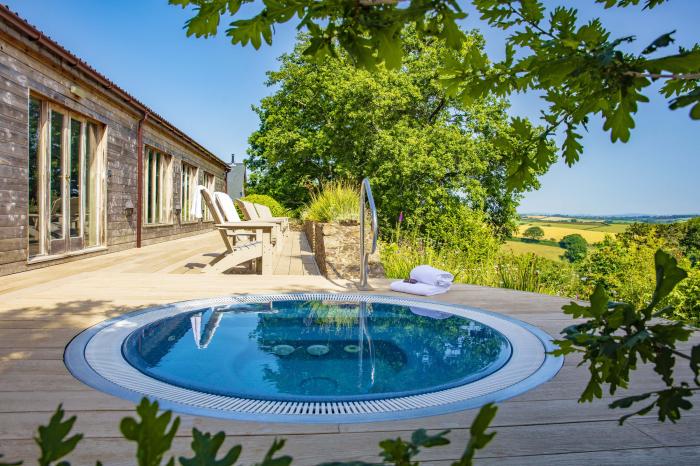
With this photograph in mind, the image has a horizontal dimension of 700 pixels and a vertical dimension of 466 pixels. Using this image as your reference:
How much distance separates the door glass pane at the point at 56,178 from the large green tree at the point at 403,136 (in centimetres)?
732

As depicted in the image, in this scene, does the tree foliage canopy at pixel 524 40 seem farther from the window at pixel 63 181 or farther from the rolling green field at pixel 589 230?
the rolling green field at pixel 589 230

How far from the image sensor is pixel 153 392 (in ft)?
6.78

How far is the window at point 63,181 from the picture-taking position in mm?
6129

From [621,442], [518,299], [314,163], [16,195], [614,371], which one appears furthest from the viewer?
[314,163]

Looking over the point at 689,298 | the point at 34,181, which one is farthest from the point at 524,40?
the point at 34,181

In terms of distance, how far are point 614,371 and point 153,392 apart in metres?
1.90

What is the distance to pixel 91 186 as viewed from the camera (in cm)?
779

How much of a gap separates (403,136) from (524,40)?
46.6 ft

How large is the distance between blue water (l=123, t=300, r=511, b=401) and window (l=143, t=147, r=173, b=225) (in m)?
7.49

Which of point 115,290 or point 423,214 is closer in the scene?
point 115,290

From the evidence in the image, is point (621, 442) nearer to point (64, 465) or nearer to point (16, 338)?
point (64, 465)

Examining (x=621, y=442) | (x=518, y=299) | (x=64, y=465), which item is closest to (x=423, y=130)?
(x=518, y=299)

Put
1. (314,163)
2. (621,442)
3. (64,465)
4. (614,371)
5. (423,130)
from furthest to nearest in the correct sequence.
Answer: (314,163) < (423,130) < (621,442) < (614,371) < (64,465)

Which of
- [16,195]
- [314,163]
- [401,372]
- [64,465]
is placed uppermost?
[314,163]
